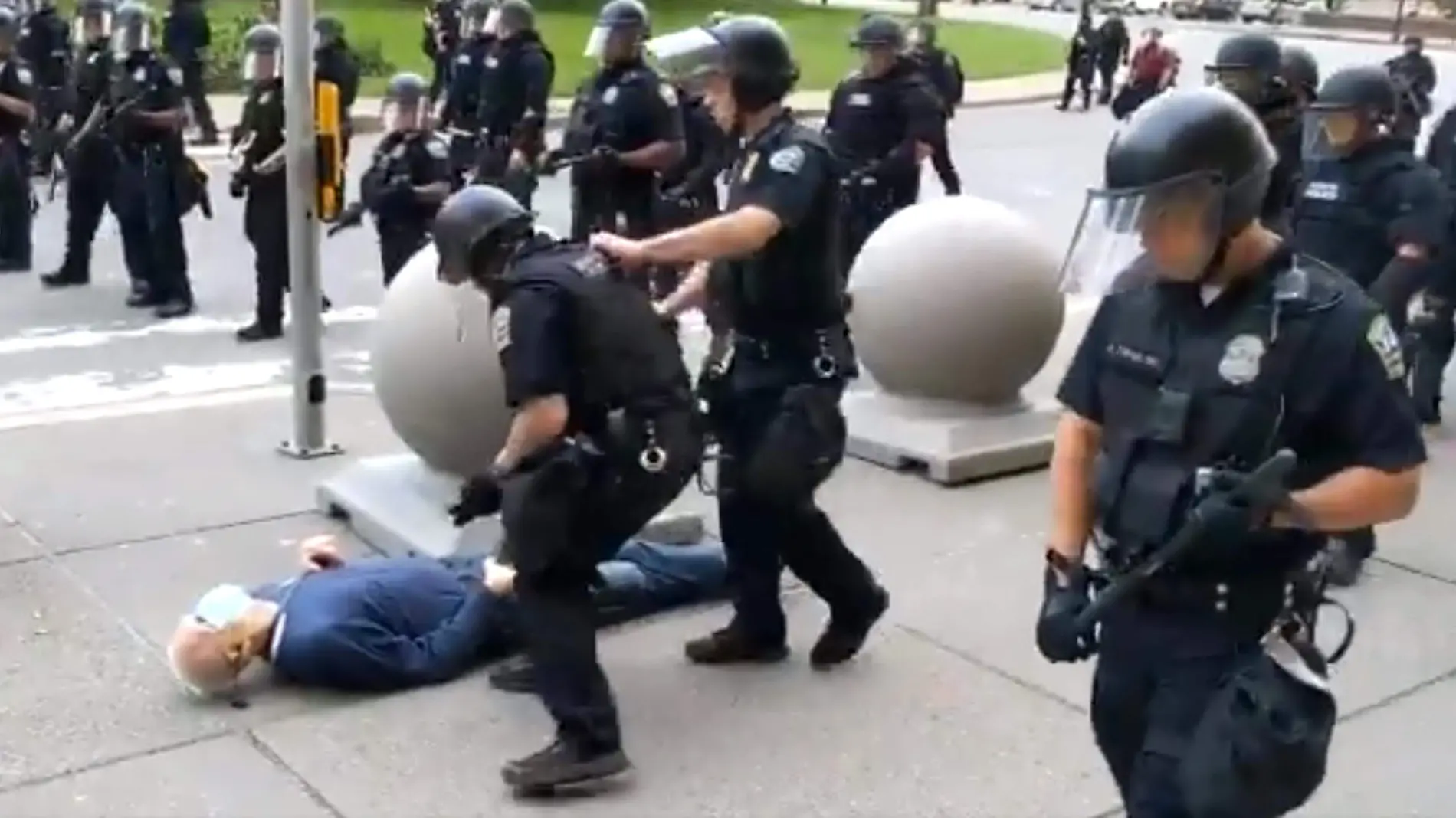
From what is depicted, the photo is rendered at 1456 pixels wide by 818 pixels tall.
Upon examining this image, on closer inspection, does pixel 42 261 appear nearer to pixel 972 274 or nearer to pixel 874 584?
pixel 972 274

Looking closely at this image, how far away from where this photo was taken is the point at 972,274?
26.6ft

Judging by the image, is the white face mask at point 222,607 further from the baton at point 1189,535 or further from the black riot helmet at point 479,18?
the black riot helmet at point 479,18

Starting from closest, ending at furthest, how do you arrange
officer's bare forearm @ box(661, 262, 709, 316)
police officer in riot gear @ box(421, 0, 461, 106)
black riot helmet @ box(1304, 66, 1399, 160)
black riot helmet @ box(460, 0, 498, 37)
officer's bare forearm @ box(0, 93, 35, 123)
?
officer's bare forearm @ box(661, 262, 709, 316) → black riot helmet @ box(1304, 66, 1399, 160) → officer's bare forearm @ box(0, 93, 35, 123) → black riot helmet @ box(460, 0, 498, 37) → police officer in riot gear @ box(421, 0, 461, 106)

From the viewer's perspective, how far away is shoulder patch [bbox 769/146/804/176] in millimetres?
5156

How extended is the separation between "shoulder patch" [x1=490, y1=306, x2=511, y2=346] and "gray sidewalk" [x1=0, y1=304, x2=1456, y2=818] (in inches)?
47.2

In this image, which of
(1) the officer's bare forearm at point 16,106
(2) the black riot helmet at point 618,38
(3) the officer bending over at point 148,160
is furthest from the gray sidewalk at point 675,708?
(1) the officer's bare forearm at point 16,106

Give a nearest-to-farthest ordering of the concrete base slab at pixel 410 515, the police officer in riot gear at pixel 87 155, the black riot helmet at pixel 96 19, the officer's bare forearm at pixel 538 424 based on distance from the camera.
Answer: the officer's bare forearm at pixel 538 424 < the concrete base slab at pixel 410 515 < the police officer in riot gear at pixel 87 155 < the black riot helmet at pixel 96 19

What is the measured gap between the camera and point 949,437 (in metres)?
8.05

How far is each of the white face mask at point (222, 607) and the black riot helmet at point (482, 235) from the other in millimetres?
1323

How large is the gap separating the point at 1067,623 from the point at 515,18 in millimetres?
10890

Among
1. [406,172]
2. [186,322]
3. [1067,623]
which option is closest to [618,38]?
[406,172]

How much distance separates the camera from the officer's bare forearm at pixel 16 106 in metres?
12.2

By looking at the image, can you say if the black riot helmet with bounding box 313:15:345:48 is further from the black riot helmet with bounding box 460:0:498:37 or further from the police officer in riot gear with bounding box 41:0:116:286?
the police officer in riot gear with bounding box 41:0:116:286

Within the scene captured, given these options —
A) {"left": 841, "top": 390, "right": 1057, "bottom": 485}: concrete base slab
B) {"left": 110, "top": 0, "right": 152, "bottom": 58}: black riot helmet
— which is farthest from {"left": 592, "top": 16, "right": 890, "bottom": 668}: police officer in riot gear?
{"left": 110, "top": 0, "right": 152, "bottom": 58}: black riot helmet
